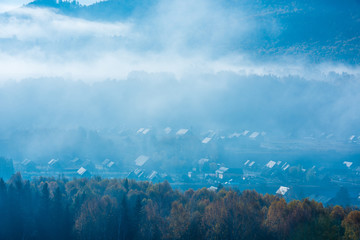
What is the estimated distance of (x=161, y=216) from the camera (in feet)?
27.8

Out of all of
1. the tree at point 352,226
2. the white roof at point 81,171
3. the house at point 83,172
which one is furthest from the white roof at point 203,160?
the tree at point 352,226

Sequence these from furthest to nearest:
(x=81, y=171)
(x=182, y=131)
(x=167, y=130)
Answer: (x=167, y=130), (x=182, y=131), (x=81, y=171)

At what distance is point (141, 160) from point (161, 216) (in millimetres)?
9786

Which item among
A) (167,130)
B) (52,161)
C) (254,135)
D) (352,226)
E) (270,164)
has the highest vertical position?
(167,130)

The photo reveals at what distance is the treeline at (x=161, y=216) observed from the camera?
7.37m

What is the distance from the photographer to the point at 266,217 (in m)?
8.03

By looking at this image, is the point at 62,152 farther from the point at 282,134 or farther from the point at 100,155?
the point at 282,134

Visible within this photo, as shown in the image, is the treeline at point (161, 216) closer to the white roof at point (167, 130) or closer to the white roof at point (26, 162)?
the white roof at point (26, 162)

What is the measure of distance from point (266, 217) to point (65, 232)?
187 inches

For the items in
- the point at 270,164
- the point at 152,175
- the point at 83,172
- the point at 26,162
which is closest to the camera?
the point at 152,175

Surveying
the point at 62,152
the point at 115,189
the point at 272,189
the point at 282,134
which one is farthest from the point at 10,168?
the point at 282,134

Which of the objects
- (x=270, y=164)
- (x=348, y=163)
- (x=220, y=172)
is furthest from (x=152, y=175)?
(x=348, y=163)

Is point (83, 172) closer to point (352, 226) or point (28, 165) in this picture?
point (28, 165)

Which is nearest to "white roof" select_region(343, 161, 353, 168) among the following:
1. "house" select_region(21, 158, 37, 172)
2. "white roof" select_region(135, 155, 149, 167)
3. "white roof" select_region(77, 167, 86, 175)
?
"white roof" select_region(135, 155, 149, 167)
